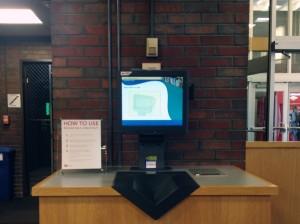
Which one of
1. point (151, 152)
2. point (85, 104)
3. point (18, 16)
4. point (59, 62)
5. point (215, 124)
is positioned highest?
point (18, 16)

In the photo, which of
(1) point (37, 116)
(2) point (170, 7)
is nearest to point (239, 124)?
(2) point (170, 7)

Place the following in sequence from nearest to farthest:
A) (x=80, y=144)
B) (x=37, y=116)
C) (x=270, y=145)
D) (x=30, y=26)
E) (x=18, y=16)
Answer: (x=80, y=144) < (x=270, y=145) < (x=18, y=16) < (x=30, y=26) < (x=37, y=116)

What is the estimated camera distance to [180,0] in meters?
2.05

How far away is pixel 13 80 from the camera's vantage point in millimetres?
4340

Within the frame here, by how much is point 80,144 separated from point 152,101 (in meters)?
0.49

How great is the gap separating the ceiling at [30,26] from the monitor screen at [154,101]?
1526mm

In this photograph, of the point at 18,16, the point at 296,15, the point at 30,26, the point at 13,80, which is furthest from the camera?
the point at 13,80

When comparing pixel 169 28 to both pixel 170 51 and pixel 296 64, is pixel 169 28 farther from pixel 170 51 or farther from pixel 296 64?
pixel 296 64

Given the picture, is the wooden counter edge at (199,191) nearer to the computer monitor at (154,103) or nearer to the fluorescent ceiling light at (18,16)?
the computer monitor at (154,103)

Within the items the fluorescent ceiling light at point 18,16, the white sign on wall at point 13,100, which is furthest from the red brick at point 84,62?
the white sign on wall at point 13,100

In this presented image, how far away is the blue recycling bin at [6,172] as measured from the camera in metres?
4.14

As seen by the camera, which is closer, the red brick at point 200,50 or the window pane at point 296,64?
the red brick at point 200,50

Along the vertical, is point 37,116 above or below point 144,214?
above

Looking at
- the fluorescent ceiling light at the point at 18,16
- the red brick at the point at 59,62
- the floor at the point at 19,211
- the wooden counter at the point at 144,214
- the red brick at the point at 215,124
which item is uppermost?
the fluorescent ceiling light at the point at 18,16
